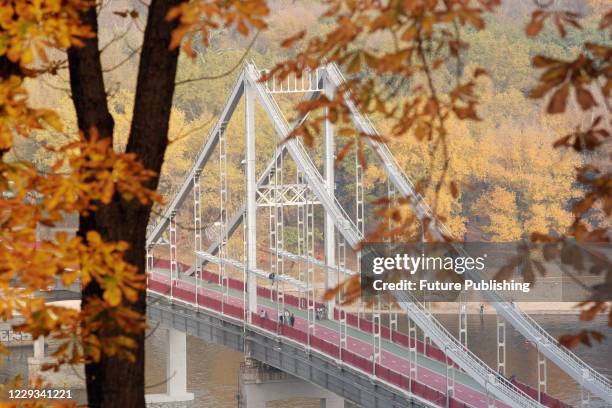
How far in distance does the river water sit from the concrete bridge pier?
2124 millimetres

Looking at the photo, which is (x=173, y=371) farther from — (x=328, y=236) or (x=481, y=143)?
(x=481, y=143)

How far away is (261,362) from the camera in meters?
40.7

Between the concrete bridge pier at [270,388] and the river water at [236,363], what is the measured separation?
2124mm

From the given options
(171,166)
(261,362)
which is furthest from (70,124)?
(261,362)

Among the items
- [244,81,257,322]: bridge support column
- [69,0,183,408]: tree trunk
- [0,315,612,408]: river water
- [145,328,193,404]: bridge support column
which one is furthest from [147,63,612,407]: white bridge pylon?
[69,0,183,408]: tree trunk

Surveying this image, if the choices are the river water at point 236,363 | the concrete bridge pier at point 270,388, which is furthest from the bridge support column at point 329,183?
the concrete bridge pier at point 270,388

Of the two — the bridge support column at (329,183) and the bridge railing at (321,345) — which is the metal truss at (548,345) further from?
the bridge railing at (321,345)

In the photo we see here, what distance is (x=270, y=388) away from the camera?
40.4 meters

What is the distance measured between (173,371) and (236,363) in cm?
410

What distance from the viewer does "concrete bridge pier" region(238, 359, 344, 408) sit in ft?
130

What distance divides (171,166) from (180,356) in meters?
28.7

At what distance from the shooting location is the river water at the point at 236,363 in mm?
43906

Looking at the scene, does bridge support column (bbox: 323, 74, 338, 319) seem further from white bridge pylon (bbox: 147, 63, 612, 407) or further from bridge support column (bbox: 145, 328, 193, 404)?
bridge support column (bbox: 145, 328, 193, 404)

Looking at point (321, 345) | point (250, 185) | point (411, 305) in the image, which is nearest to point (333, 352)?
point (321, 345)
